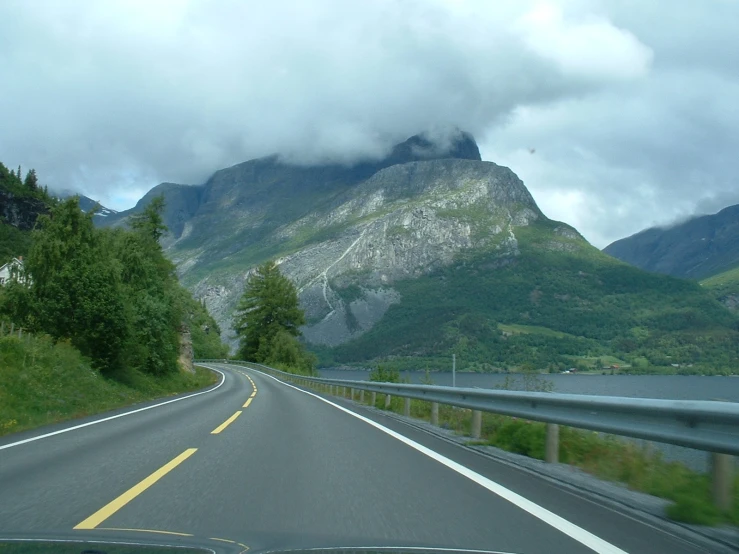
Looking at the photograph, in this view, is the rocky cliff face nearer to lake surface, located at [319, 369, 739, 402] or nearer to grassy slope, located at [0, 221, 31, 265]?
lake surface, located at [319, 369, 739, 402]

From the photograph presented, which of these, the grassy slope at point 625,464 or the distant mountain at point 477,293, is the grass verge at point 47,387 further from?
the distant mountain at point 477,293

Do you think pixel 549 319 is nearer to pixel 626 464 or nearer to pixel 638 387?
pixel 638 387

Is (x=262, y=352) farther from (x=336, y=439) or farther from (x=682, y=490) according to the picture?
(x=682, y=490)

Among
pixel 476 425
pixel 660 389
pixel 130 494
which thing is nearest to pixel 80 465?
pixel 130 494

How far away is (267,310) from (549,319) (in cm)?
6859

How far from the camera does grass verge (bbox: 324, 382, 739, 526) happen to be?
Answer: 17.3ft

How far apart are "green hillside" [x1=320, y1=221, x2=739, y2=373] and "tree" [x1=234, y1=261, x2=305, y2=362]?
1663 centimetres

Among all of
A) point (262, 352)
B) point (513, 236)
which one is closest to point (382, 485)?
point (262, 352)

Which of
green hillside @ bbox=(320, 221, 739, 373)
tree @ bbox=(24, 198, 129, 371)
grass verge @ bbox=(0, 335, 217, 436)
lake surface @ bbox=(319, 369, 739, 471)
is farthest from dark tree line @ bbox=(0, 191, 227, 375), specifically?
green hillside @ bbox=(320, 221, 739, 373)

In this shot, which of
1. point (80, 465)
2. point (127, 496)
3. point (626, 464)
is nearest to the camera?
point (127, 496)

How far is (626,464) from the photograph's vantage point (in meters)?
7.79

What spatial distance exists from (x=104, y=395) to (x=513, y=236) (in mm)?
165192

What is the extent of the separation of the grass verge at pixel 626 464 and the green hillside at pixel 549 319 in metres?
29.9

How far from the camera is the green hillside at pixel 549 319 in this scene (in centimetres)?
6706
